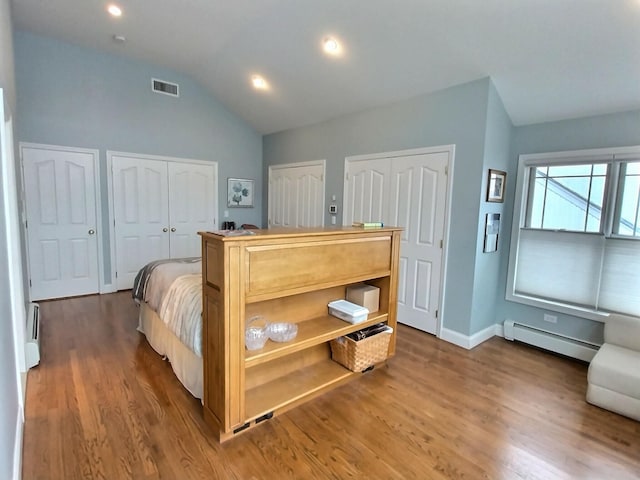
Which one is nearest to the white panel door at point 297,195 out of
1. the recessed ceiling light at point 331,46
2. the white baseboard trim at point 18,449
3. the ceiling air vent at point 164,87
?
the recessed ceiling light at point 331,46

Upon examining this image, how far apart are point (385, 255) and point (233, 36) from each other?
3.24 meters

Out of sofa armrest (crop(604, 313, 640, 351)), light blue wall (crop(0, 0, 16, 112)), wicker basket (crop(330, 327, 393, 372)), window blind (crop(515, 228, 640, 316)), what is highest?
light blue wall (crop(0, 0, 16, 112))

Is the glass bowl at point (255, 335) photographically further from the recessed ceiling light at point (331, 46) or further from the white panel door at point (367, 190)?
the recessed ceiling light at point (331, 46)

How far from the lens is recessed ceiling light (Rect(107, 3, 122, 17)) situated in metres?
3.53

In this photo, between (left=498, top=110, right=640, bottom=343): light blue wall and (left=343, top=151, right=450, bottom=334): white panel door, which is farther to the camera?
(left=343, top=151, right=450, bottom=334): white panel door

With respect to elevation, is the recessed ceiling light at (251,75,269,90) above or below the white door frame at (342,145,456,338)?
above

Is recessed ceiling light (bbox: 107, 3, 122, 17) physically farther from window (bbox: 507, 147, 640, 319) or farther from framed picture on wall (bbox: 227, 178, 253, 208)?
window (bbox: 507, 147, 640, 319)

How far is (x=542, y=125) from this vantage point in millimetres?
3332

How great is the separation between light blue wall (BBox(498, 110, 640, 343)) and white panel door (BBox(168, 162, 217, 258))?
14.9ft

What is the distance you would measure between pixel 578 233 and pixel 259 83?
429cm

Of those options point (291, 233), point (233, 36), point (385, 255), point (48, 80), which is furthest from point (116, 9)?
point (385, 255)

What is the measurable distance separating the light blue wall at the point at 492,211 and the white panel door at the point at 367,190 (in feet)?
3.69

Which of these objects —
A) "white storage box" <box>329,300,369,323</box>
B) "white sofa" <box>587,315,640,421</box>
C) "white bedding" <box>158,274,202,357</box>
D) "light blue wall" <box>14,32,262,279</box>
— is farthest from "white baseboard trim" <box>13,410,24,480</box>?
"white sofa" <box>587,315,640,421</box>

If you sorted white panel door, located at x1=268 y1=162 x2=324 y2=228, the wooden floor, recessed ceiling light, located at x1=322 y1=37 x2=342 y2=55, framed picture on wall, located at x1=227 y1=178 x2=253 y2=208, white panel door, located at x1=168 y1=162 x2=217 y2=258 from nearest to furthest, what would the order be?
the wooden floor → recessed ceiling light, located at x1=322 y1=37 x2=342 y2=55 → white panel door, located at x1=268 y1=162 x2=324 y2=228 → white panel door, located at x1=168 y1=162 x2=217 y2=258 → framed picture on wall, located at x1=227 y1=178 x2=253 y2=208
